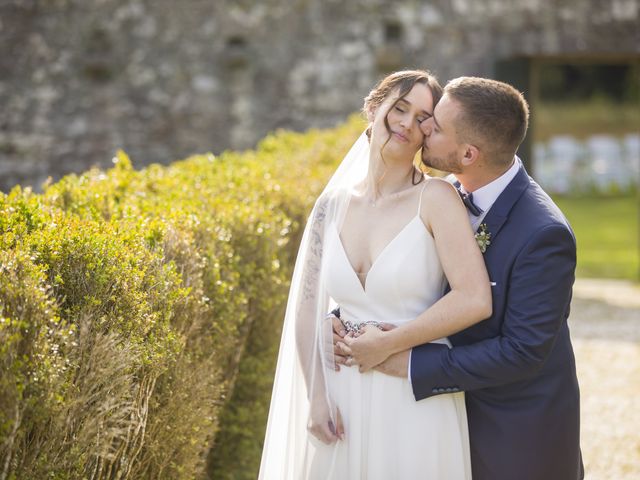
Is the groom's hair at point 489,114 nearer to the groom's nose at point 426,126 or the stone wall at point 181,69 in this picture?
the groom's nose at point 426,126

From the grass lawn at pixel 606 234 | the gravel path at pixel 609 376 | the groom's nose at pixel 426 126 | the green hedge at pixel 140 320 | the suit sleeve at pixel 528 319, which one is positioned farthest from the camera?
the grass lawn at pixel 606 234

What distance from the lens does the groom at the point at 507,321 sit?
8.86 feet

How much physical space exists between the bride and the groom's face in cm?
4

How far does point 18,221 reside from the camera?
10.6 ft

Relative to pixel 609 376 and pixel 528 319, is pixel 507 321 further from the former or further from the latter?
pixel 609 376

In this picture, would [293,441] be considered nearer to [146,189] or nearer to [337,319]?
[337,319]

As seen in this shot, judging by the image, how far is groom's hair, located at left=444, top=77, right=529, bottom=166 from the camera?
9.09ft

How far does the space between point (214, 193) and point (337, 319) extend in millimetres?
2065

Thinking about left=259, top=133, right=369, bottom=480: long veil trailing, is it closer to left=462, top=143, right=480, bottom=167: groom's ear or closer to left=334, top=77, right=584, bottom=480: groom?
left=334, top=77, right=584, bottom=480: groom

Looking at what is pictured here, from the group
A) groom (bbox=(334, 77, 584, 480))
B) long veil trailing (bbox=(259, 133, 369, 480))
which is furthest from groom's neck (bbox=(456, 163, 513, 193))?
long veil trailing (bbox=(259, 133, 369, 480))

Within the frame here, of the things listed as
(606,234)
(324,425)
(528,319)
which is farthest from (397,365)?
(606,234)

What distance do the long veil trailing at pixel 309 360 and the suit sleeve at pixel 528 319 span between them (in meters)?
0.46

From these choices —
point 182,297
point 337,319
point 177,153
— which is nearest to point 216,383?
point 182,297

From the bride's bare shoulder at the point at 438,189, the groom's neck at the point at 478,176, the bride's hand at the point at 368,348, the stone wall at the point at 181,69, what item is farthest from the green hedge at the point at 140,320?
the stone wall at the point at 181,69
